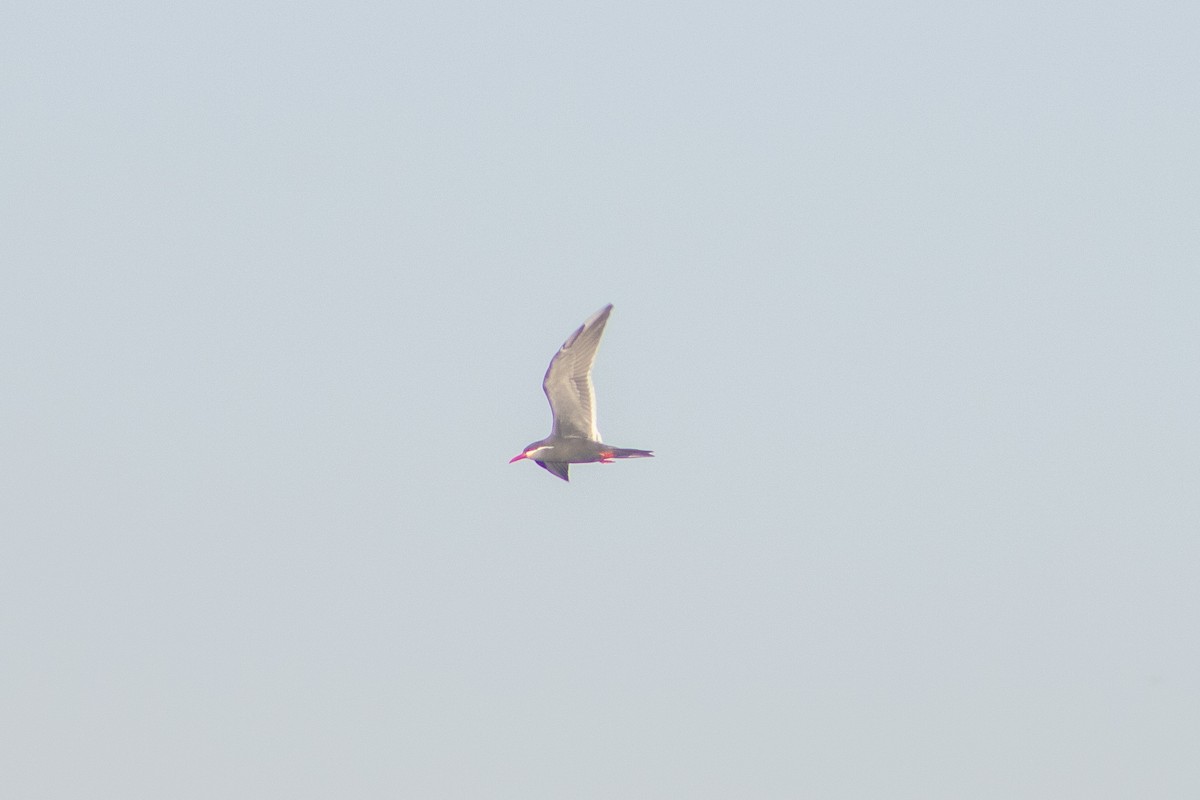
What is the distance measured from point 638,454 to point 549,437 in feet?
9.71

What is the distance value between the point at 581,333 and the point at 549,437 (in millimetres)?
2872

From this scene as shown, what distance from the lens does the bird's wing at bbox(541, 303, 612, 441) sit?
71.5 m

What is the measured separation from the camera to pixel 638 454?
7069cm

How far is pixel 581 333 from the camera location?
7138cm

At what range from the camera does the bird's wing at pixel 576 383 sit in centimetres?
7150

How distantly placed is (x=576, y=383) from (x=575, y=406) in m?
0.54

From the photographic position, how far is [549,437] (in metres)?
72.8

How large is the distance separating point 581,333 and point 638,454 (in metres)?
3.09

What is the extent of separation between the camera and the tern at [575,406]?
7150 centimetres

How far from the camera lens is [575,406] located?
72188 mm

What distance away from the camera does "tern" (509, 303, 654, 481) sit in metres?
71.5

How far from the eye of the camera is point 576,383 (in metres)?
72.1
